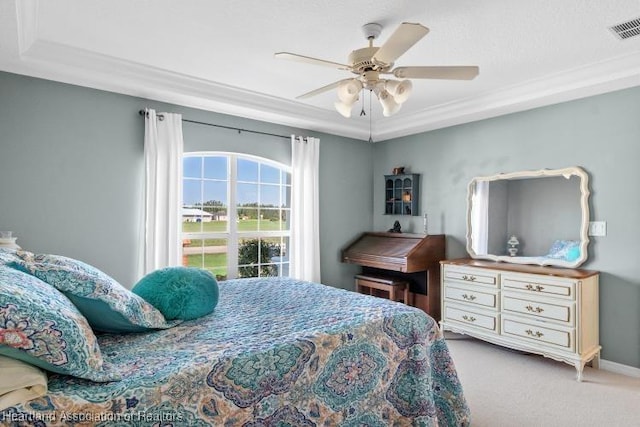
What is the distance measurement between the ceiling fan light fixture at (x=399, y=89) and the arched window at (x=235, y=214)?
223 centimetres

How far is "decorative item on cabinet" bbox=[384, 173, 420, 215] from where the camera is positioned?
15.8ft

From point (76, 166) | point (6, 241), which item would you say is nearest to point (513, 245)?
point (76, 166)

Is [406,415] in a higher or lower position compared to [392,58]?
lower

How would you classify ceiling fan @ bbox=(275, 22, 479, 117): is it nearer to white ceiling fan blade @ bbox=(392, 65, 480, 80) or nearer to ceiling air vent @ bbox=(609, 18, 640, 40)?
white ceiling fan blade @ bbox=(392, 65, 480, 80)

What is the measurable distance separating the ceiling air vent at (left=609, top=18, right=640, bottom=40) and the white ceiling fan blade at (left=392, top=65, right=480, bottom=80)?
104 centimetres

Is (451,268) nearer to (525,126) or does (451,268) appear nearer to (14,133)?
(525,126)

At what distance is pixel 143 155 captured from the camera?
3543mm

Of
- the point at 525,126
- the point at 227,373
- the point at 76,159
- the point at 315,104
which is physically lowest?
the point at 227,373

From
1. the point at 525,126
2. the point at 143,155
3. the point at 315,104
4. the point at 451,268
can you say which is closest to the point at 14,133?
the point at 143,155

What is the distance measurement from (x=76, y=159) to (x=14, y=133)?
1.46ft

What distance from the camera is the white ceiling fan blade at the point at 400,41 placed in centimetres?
189

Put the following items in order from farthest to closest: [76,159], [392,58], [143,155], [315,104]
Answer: [315,104], [143,155], [76,159], [392,58]

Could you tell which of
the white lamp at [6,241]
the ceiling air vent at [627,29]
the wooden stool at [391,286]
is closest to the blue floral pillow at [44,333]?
the white lamp at [6,241]

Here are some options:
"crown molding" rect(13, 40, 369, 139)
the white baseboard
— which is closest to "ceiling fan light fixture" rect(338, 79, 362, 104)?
"crown molding" rect(13, 40, 369, 139)
